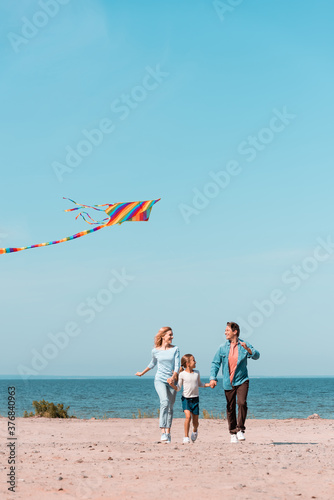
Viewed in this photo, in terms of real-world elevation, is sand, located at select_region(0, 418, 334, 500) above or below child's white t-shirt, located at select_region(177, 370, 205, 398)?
below

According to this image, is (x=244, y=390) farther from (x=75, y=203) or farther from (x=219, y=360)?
(x=75, y=203)

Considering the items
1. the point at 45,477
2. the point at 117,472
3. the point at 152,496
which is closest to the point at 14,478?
the point at 45,477

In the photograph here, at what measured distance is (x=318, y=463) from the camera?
8172 millimetres

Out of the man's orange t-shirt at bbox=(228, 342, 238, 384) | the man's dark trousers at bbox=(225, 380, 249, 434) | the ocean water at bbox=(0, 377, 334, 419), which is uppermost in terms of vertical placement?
the man's orange t-shirt at bbox=(228, 342, 238, 384)

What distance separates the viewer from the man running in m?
10.5

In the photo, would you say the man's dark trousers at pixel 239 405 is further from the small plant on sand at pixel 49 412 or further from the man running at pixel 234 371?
the small plant on sand at pixel 49 412

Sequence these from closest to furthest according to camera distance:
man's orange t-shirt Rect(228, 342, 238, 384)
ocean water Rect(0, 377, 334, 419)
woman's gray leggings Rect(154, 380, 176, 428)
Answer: woman's gray leggings Rect(154, 380, 176, 428)
man's orange t-shirt Rect(228, 342, 238, 384)
ocean water Rect(0, 377, 334, 419)

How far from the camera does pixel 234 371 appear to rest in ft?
34.8

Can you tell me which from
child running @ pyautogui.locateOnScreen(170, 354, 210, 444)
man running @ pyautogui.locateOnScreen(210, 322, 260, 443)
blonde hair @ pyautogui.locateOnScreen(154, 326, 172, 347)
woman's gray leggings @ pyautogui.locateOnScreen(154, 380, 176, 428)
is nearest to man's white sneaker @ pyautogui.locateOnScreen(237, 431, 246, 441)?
man running @ pyautogui.locateOnScreen(210, 322, 260, 443)

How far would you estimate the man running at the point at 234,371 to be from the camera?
10.5 meters

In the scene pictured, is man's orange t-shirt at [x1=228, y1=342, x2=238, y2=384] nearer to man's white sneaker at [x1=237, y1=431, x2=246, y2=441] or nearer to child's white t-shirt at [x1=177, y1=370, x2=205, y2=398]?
child's white t-shirt at [x1=177, y1=370, x2=205, y2=398]

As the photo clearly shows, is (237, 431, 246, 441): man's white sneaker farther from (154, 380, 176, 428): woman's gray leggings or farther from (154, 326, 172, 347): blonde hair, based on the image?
(154, 326, 172, 347): blonde hair

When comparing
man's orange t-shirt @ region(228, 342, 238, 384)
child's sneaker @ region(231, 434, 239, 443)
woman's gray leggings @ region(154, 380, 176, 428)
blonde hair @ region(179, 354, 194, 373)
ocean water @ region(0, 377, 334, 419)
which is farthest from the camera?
ocean water @ region(0, 377, 334, 419)

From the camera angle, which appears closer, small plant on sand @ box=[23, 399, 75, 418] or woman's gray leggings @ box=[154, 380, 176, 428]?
woman's gray leggings @ box=[154, 380, 176, 428]
